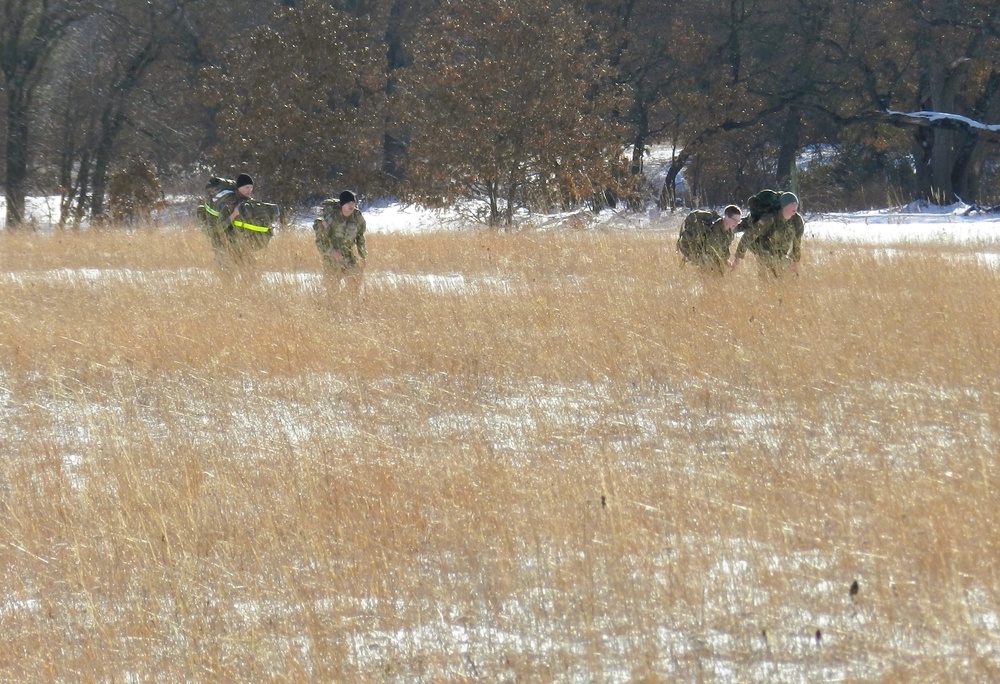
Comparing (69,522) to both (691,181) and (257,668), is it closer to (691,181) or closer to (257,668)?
(257,668)

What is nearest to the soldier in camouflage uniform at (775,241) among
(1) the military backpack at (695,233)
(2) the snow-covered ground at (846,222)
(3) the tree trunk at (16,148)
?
(1) the military backpack at (695,233)

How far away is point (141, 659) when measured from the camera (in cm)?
397

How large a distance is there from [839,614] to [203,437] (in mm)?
4008

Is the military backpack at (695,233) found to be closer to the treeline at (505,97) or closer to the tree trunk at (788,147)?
the treeline at (505,97)

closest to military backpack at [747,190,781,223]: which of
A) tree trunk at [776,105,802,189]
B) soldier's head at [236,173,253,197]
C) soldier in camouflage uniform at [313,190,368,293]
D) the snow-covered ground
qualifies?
soldier in camouflage uniform at [313,190,368,293]

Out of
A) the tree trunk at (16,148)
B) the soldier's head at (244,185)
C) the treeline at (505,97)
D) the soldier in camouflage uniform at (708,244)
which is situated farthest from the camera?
the treeline at (505,97)

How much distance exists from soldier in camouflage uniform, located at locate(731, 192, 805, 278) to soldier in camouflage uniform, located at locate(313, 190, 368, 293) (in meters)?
3.45

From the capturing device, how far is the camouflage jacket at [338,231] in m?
10.9

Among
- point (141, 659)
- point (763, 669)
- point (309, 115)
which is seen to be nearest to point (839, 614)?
point (763, 669)

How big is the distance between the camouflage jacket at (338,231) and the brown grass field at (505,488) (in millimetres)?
494

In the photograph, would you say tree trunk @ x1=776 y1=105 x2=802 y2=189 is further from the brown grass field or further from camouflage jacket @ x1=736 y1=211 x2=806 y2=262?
camouflage jacket @ x1=736 y1=211 x2=806 y2=262

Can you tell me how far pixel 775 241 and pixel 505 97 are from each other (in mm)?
14714

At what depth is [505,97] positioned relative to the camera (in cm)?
2472

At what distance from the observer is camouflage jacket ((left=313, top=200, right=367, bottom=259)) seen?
1092 cm
